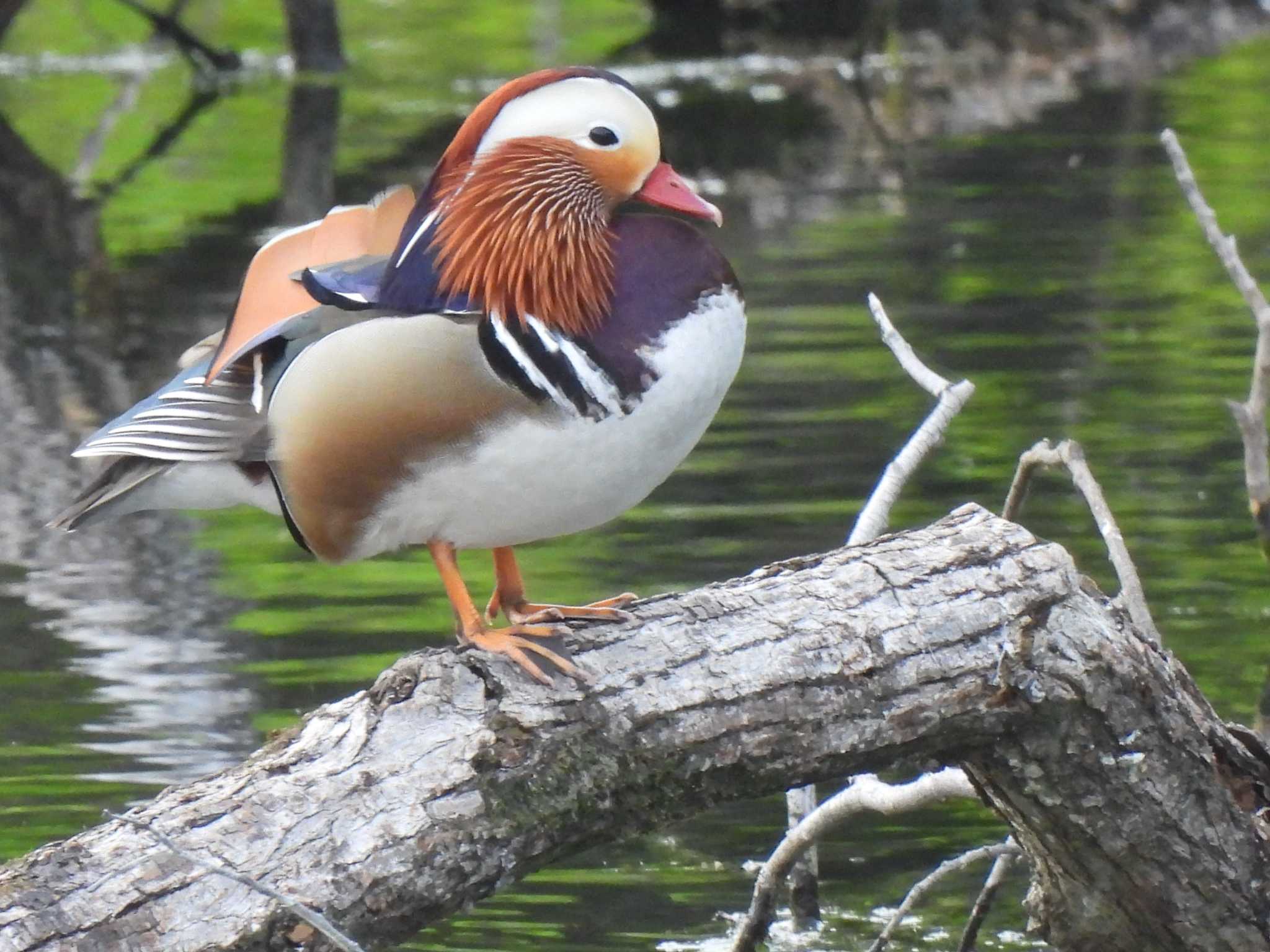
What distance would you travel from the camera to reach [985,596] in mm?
2895

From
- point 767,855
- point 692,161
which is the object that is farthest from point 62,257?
point 767,855

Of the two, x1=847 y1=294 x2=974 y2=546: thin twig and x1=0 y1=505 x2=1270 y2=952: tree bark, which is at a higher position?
x1=847 y1=294 x2=974 y2=546: thin twig

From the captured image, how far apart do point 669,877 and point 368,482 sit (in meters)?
1.59

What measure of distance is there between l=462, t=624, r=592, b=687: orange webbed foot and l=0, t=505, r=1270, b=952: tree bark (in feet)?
0.08

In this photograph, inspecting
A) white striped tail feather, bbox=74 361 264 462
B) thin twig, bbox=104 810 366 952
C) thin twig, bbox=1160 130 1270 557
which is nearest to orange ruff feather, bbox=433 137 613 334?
white striped tail feather, bbox=74 361 264 462

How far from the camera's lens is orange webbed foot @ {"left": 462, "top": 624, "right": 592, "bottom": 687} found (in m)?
2.79

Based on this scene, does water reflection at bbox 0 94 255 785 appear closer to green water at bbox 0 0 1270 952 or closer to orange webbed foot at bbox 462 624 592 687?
green water at bbox 0 0 1270 952

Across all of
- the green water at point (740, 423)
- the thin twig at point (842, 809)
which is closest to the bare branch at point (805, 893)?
the green water at point (740, 423)

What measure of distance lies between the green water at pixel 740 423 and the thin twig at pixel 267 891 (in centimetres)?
132

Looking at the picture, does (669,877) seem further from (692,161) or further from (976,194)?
(692,161)

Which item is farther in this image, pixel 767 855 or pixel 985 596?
pixel 767 855

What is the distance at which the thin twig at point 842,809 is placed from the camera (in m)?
3.37

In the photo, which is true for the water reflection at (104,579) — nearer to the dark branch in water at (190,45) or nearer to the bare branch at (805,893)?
the bare branch at (805,893)

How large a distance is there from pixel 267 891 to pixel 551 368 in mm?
744
